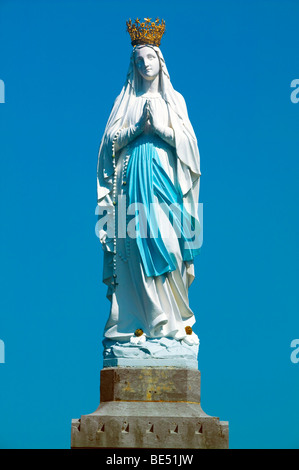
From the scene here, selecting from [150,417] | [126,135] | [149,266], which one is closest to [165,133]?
[126,135]

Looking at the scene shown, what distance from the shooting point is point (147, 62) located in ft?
85.3

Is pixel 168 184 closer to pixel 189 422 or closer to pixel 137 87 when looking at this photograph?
pixel 137 87

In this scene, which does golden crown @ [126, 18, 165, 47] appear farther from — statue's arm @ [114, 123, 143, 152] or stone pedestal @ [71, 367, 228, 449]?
stone pedestal @ [71, 367, 228, 449]

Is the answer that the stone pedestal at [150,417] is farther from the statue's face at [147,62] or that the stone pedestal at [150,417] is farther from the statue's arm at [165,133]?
the statue's face at [147,62]

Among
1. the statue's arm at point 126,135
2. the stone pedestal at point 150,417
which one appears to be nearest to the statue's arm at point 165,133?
the statue's arm at point 126,135

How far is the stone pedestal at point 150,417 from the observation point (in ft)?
78.4

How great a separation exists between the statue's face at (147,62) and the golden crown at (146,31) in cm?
17

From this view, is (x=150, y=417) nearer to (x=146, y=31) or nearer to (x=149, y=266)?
(x=149, y=266)

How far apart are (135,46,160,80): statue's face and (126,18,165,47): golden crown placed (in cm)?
17

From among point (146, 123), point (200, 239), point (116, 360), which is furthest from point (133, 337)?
point (146, 123)

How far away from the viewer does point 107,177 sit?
25984mm

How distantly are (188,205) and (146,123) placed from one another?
164 cm

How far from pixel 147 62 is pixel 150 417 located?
6.45 m
